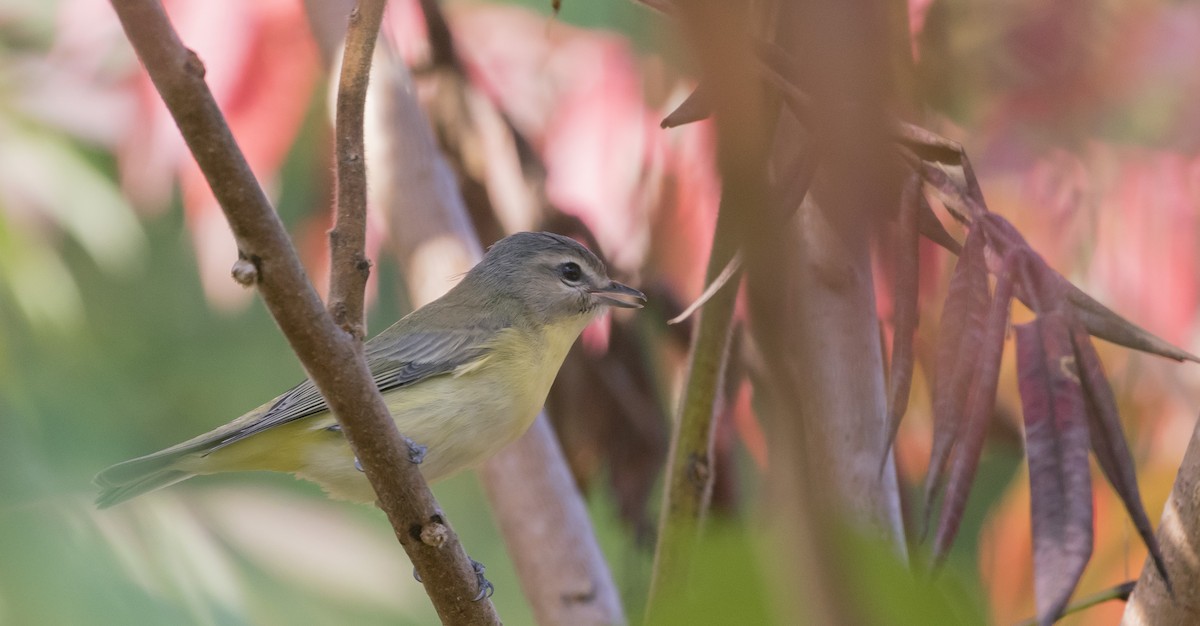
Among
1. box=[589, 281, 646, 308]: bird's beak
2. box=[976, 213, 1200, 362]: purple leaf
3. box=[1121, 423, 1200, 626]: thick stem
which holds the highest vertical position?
box=[589, 281, 646, 308]: bird's beak

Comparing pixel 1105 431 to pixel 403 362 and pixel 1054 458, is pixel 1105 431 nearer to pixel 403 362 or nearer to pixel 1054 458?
pixel 1054 458

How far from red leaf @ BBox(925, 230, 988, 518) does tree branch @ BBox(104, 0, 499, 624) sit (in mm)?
559

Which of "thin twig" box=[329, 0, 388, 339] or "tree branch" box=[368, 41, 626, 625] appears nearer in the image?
"thin twig" box=[329, 0, 388, 339]

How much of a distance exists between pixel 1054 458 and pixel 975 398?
2.9 inches

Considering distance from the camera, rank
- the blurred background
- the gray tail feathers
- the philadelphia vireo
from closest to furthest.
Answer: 1. the gray tail feathers
2. the philadelphia vireo
3. the blurred background

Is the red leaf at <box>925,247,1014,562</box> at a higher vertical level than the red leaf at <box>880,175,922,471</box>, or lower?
lower

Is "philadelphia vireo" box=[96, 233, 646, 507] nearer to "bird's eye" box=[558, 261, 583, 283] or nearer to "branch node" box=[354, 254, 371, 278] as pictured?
"bird's eye" box=[558, 261, 583, 283]

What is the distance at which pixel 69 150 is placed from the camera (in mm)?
4051

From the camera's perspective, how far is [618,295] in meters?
2.18

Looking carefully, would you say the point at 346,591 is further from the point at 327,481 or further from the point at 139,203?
the point at 327,481

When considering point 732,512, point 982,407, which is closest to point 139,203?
point 732,512

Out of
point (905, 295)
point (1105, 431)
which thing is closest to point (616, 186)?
point (905, 295)

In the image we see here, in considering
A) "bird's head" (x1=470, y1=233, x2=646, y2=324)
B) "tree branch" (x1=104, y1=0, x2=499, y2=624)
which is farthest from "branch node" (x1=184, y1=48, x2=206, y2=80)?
"bird's head" (x1=470, y1=233, x2=646, y2=324)

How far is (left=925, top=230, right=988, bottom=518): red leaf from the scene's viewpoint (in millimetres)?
849
